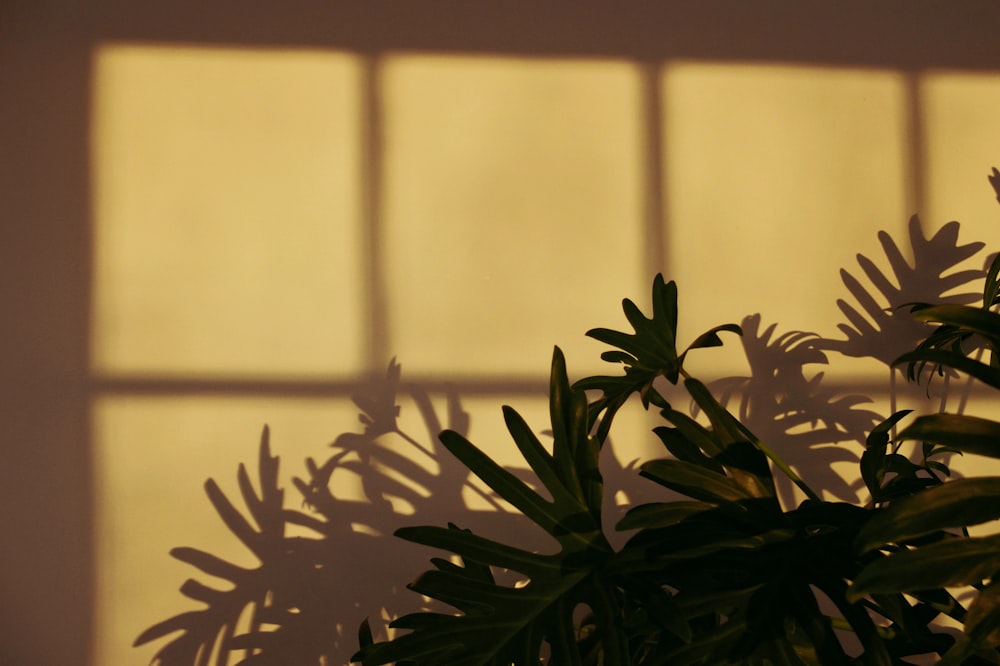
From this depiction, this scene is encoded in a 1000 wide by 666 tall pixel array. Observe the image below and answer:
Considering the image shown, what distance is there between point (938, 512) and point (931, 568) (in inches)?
2.1

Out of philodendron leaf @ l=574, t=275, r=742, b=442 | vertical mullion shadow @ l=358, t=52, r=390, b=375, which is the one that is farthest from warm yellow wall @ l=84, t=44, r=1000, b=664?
philodendron leaf @ l=574, t=275, r=742, b=442

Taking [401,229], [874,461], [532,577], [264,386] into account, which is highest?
[401,229]

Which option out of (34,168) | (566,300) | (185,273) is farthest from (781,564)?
(34,168)

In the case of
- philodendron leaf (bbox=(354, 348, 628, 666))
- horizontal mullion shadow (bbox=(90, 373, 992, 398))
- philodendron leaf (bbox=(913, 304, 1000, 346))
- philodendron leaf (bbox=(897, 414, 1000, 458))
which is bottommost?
philodendron leaf (bbox=(354, 348, 628, 666))

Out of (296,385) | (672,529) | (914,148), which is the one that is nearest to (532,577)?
(672,529)

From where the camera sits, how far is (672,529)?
3.27 feet

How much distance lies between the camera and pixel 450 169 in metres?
1.81

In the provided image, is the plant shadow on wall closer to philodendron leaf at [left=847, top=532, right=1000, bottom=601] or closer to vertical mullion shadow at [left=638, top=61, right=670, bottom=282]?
philodendron leaf at [left=847, top=532, right=1000, bottom=601]

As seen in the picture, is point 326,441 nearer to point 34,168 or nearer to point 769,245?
point 34,168

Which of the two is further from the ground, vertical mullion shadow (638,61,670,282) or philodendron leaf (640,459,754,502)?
vertical mullion shadow (638,61,670,282)

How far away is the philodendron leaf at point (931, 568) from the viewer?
2.37 ft

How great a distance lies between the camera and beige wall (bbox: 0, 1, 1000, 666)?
5.77 ft

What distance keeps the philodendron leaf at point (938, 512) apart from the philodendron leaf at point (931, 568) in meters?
0.02

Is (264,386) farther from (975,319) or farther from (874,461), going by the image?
(975,319)
